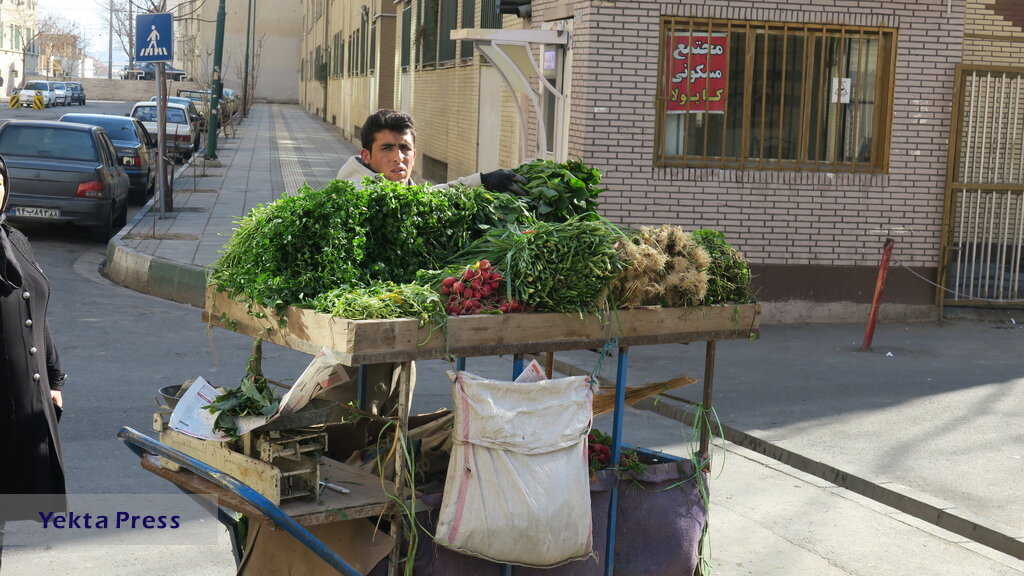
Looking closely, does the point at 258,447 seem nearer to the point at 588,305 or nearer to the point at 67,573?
the point at 588,305

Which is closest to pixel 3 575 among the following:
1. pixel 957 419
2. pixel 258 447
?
pixel 258 447

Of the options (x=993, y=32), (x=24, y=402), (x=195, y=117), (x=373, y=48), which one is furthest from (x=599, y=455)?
(x=195, y=117)

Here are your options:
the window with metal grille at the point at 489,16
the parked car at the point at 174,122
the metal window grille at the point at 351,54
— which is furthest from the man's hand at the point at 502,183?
the metal window grille at the point at 351,54

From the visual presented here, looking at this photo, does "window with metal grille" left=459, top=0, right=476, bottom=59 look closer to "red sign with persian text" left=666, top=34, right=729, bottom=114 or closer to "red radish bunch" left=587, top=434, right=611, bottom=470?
"red sign with persian text" left=666, top=34, right=729, bottom=114

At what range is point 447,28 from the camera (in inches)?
871

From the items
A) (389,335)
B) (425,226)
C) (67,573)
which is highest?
(425,226)

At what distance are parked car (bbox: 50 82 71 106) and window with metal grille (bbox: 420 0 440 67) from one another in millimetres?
46900

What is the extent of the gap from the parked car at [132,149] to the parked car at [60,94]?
4791cm

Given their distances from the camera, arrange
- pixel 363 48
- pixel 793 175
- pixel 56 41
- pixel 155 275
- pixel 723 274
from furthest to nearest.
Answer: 1. pixel 56 41
2. pixel 363 48
3. pixel 155 275
4. pixel 793 175
5. pixel 723 274

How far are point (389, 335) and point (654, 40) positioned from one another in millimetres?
8090

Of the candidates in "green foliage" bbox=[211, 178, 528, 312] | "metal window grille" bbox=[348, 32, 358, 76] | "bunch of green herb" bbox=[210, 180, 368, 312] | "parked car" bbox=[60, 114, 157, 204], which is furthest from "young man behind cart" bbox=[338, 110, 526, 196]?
"metal window grille" bbox=[348, 32, 358, 76]

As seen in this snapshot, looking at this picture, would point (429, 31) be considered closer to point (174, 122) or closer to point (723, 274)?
point (174, 122)

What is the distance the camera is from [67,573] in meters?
4.80

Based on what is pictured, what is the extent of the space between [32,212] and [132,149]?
5.46 metres
